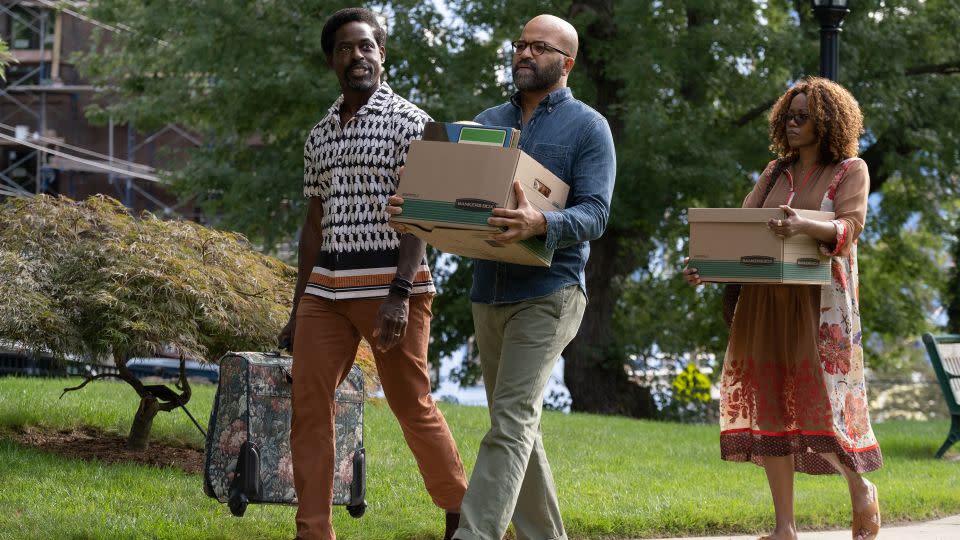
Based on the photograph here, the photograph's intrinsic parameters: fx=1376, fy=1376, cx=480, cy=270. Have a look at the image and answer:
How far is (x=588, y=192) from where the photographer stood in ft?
16.0

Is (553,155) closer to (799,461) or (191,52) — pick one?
(799,461)

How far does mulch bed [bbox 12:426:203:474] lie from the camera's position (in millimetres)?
7836

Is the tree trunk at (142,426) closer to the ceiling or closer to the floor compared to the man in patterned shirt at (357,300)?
closer to the floor

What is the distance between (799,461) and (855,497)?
313 millimetres

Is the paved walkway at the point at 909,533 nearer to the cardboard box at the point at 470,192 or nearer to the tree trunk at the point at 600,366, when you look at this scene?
the cardboard box at the point at 470,192

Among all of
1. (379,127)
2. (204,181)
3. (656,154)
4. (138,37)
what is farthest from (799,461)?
(138,37)

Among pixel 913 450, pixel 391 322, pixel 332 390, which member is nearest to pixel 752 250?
pixel 391 322

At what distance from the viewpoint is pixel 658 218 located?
59.0 feet

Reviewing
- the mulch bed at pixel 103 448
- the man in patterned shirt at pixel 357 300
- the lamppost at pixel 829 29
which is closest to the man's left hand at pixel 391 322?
the man in patterned shirt at pixel 357 300

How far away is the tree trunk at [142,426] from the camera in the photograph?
26.3 feet

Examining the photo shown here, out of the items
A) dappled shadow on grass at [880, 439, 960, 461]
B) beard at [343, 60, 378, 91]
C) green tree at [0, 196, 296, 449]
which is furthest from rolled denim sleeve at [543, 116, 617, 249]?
dappled shadow on grass at [880, 439, 960, 461]

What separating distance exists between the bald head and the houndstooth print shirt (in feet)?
2.32

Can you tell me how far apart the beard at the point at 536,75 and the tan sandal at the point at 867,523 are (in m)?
2.40

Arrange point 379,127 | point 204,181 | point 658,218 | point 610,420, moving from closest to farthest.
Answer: point 379,127, point 610,420, point 658,218, point 204,181
